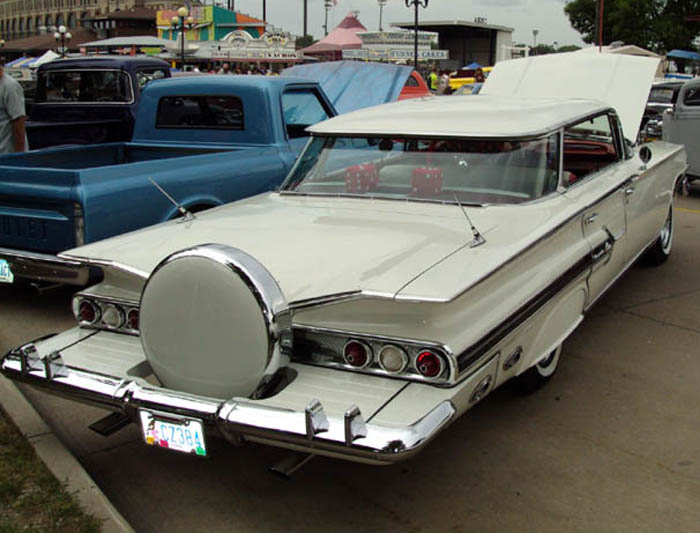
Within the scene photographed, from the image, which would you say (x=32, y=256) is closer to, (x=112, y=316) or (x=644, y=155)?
(x=112, y=316)

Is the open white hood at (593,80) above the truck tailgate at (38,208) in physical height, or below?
above

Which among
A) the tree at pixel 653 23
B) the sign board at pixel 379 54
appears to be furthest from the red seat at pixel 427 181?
the tree at pixel 653 23

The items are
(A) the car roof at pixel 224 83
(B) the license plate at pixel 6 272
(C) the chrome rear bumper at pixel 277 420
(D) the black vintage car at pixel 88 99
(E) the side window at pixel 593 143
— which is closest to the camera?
(C) the chrome rear bumper at pixel 277 420

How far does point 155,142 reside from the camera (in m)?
7.07

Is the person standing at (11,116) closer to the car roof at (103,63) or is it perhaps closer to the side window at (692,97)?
the car roof at (103,63)

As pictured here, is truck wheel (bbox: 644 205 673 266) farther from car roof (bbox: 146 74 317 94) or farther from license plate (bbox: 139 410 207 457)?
license plate (bbox: 139 410 207 457)

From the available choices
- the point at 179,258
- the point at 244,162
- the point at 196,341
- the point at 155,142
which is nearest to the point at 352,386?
the point at 196,341

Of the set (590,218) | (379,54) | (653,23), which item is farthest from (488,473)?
(653,23)

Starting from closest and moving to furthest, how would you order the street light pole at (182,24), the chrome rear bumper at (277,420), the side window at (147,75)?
the chrome rear bumper at (277,420) → the side window at (147,75) → the street light pole at (182,24)

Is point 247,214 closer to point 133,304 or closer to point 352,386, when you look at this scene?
point 133,304

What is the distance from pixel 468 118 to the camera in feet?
14.3

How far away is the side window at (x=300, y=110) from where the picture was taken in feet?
22.2

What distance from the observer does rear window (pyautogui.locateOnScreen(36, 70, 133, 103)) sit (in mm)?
9172

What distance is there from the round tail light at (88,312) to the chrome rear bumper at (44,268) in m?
1.35
